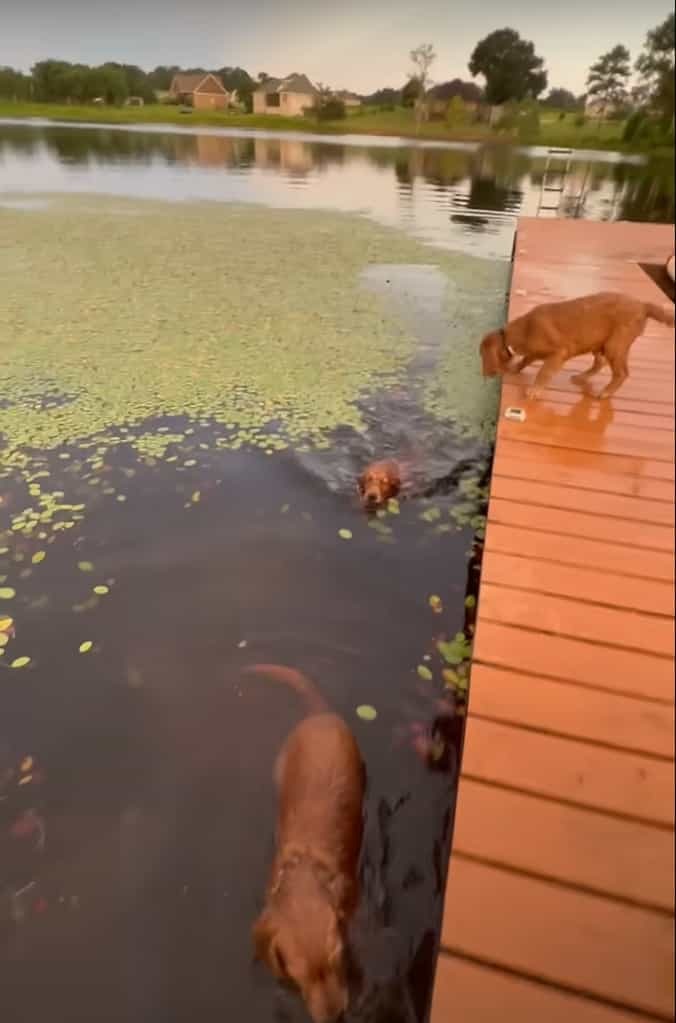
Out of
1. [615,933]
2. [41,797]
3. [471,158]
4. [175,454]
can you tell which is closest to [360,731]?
[41,797]

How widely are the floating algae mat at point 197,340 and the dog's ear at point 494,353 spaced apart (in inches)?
49.3

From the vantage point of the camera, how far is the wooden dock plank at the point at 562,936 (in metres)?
1.29

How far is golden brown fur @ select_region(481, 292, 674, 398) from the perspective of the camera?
351cm

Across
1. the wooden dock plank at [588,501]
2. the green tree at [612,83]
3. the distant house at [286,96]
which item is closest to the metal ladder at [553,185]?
the green tree at [612,83]

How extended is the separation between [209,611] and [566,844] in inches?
106

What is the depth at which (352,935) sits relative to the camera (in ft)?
7.47

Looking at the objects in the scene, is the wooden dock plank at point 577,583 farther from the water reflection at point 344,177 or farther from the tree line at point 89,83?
the tree line at point 89,83

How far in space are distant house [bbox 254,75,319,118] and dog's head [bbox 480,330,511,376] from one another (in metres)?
35.2

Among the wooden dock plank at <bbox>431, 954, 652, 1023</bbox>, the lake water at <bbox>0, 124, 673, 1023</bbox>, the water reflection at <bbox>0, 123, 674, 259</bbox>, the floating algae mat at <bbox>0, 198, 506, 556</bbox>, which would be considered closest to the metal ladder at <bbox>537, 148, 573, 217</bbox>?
the water reflection at <bbox>0, 123, 674, 259</bbox>

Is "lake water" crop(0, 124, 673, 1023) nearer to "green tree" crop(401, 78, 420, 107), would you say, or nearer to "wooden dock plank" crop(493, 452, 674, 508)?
"wooden dock plank" crop(493, 452, 674, 508)

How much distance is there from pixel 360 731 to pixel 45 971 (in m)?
1.60

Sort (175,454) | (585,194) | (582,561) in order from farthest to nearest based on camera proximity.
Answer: (585,194) → (175,454) → (582,561)

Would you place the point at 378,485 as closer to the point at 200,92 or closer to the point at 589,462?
the point at 589,462

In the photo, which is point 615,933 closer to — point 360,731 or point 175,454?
point 360,731
